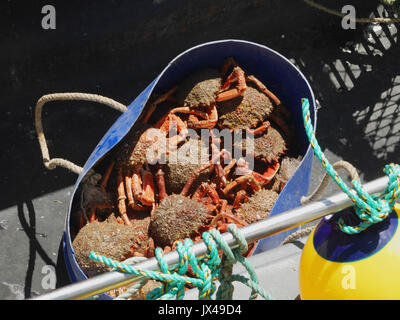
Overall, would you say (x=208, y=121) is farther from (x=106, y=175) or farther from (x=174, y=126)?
(x=106, y=175)

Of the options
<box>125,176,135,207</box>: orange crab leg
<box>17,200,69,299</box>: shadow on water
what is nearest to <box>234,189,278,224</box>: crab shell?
<box>125,176,135,207</box>: orange crab leg

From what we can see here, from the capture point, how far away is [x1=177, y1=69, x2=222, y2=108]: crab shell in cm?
266

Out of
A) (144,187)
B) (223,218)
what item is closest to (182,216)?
(223,218)

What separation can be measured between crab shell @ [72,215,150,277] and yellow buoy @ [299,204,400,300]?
1395mm

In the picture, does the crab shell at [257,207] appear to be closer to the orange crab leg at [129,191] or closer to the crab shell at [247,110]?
the crab shell at [247,110]

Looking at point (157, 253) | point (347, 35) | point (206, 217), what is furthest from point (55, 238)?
point (347, 35)

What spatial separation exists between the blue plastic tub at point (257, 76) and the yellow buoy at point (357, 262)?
100 cm

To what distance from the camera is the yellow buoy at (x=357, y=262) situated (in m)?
1.07

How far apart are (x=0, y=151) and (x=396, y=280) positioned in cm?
287

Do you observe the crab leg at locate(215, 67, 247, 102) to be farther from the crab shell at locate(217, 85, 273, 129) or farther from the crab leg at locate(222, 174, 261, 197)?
the crab leg at locate(222, 174, 261, 197)

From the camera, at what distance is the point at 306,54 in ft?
11.4

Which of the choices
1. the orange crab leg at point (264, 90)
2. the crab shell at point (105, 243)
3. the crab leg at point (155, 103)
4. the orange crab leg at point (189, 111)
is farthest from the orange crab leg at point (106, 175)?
the orange crab leg at point (264, 90)
